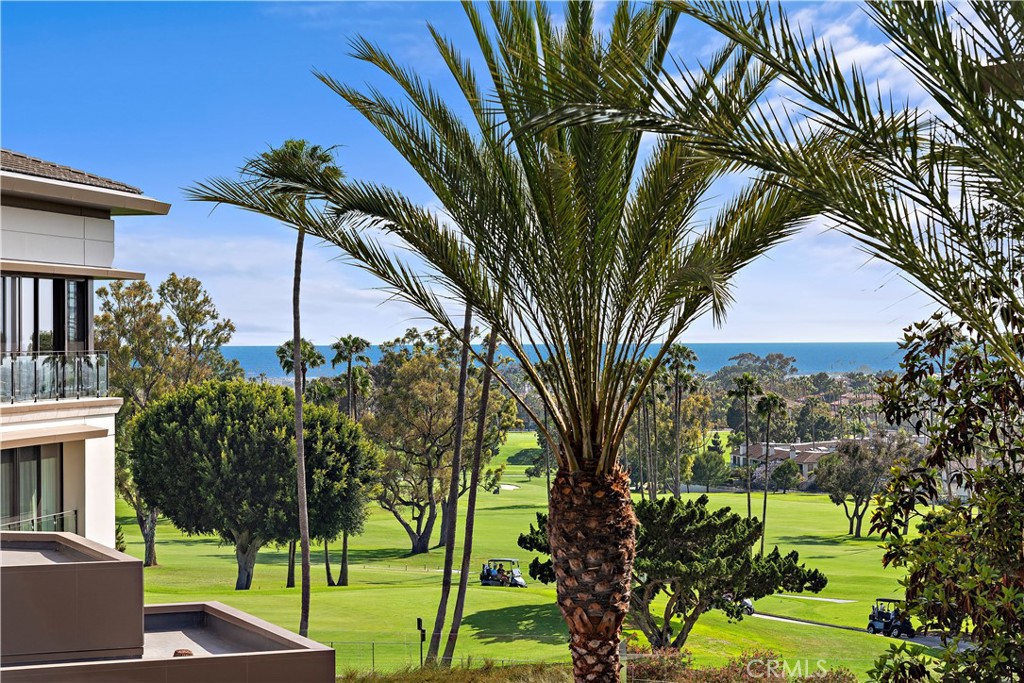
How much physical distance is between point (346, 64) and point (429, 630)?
101344 millimetres

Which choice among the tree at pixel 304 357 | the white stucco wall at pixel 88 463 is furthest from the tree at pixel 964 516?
the tree at pixel 304 357

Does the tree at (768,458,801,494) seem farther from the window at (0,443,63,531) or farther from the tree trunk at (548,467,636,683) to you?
the tree trunk at (548,467,636,683)

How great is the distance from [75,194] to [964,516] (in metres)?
14.8

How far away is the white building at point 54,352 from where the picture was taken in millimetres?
15297

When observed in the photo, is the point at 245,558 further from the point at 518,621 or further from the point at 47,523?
the point at 47,523

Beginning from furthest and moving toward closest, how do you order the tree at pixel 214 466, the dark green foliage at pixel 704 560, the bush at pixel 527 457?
the bush at pixel 527 457
the tree at pixel 214 466
the dark green foliage at pixel 704 560

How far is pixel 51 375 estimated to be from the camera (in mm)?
16141

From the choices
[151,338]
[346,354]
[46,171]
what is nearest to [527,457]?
[346,354]

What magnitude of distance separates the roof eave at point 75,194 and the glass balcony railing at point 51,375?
2.74m

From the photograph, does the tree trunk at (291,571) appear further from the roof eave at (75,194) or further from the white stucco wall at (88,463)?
the roof eave at (75,194)

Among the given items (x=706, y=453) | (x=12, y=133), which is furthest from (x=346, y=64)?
(x=706, y=453)

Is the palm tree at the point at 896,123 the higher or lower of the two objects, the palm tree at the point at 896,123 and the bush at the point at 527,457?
the higher

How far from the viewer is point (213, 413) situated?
1924 inches

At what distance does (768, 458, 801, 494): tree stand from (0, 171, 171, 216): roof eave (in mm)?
67817
